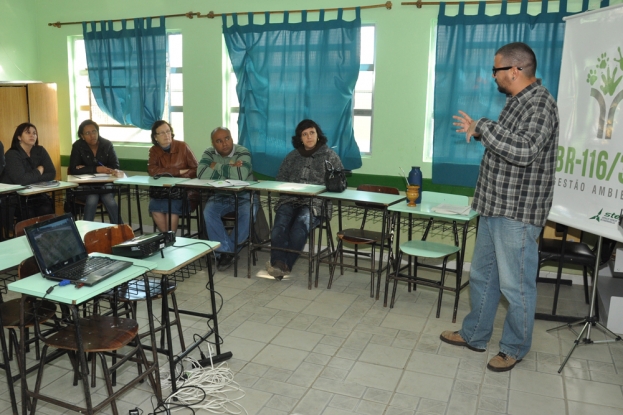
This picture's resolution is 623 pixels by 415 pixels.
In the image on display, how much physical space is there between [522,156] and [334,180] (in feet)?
6.34

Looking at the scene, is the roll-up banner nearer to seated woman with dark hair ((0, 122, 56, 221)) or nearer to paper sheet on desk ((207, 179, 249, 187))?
paper sheet on desk ((207, 179, 249, 187))

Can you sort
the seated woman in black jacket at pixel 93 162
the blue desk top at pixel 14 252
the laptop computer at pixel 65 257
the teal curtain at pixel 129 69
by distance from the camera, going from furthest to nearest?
the teal curtain at pixel 129 69 → the seated woman in black jacket at pixel 93 162 → the blue desk top at pixel 14 252 → the laptop computer at pixel 65 257

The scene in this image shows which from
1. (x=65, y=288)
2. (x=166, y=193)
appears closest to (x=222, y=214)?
(x=166, y=193)

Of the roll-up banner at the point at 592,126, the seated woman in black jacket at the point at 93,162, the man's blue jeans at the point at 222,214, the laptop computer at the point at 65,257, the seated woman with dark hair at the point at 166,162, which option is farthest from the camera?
the seated woman in black jacket at the point at 93,162

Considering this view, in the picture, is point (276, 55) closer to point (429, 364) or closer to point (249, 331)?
point (249, 331)

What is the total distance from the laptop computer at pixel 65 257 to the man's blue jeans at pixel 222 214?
2.22m

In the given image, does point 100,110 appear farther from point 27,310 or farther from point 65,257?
point 65,257

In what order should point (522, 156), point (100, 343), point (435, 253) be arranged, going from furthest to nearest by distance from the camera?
point (435, 253) < point (522, 156) < point (100, 343)

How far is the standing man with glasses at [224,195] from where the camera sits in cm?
475

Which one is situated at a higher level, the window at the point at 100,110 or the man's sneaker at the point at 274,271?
the window at the point at 100,110

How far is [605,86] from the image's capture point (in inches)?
119

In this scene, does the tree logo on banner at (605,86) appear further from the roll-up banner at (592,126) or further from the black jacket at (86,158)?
the black jacket at (86,158)

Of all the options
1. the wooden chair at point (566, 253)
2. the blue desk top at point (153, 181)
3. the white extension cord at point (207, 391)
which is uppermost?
the blue desk top at point (153, 181)

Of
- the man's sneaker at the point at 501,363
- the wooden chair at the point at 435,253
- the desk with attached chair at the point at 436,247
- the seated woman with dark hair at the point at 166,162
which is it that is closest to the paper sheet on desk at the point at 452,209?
the desk with attached chair at the point at 436,247
